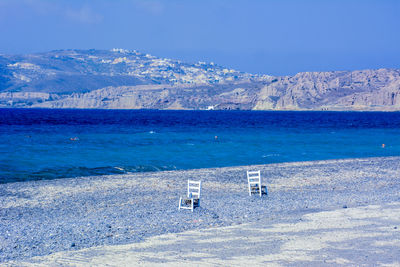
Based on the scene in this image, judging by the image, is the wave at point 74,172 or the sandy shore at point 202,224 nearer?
the sandy shore at point 202,224

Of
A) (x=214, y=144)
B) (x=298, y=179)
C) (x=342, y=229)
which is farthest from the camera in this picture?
(x=214, y=144)

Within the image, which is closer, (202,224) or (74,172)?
(202,224)

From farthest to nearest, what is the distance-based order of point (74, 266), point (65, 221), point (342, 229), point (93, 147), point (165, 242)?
point (93, 147) → point (65, 221) → point (342, 229) → point (165, 242) → point (74, 266)

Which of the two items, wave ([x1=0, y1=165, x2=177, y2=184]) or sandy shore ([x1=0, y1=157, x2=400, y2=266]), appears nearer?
sandy shore ([x1=0, y1=157, x2=400, y2=266])

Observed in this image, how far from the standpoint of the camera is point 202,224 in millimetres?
13656

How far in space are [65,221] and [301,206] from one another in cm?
767

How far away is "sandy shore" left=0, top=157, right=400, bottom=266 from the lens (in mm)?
10562

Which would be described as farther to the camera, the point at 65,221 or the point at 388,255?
the point at 65,221

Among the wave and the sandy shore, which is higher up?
the wave

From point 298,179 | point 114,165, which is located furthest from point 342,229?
point 114,165

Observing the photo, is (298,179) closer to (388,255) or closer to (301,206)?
(301,206)

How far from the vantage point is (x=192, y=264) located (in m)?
10.0

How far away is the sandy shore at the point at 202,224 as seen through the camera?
10562 mm

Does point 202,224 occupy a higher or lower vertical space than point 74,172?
lower
